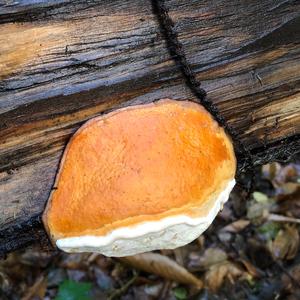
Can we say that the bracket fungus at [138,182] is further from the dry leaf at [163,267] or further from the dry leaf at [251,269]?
the dry leaf at [251,269]

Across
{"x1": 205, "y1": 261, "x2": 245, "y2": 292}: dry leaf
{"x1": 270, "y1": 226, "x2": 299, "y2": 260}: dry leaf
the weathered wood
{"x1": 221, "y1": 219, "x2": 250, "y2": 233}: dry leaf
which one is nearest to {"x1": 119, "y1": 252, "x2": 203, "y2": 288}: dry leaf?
{"x1": 205, "y1": 261, "x2": 245, "y2": 292}: dry leaf

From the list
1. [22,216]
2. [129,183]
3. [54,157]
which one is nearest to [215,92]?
[129,183]

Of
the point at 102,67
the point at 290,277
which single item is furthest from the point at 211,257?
the point at 102,67

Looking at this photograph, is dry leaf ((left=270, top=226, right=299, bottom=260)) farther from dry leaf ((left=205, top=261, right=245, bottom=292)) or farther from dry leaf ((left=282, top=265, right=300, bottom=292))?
dry leaf ((left=205, top=261, right=245, bottom=292))

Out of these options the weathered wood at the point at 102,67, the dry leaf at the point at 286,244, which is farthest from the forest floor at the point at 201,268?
the weathered wood at the point at 102,67

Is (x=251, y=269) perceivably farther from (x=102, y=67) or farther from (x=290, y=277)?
(x=102, y=67)

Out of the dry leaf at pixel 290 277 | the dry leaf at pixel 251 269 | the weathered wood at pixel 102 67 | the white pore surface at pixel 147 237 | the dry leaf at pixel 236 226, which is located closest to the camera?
the white pore surface at pixel 147 237
